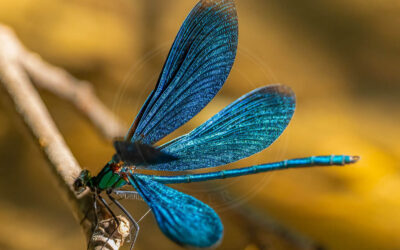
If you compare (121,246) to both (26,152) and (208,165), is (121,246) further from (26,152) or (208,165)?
(26,152)

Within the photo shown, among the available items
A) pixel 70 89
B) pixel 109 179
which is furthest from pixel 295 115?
pixel 109 179

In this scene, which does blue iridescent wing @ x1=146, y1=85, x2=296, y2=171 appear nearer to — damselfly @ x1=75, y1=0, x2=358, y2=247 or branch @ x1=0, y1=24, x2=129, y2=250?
damselfly @ x1=75, y1=0, x2=358, y2=247

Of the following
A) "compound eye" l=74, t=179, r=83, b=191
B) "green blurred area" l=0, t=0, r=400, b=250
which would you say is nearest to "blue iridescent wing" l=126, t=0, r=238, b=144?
"compound eye" l=74, t=179, r=83, b=191

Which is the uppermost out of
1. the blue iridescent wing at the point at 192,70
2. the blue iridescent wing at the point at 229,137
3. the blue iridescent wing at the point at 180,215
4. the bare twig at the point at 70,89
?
the bare twig at the point at 70,89

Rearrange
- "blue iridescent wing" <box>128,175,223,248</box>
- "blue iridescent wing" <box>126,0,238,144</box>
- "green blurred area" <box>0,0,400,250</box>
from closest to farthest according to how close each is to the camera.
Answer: "blue iridescent wing" <box>128,175,223,248</box> → "blue iridescent wing" <box>126,0,238,144</box> → "green blurred area" <box>0,0,400,250</box>

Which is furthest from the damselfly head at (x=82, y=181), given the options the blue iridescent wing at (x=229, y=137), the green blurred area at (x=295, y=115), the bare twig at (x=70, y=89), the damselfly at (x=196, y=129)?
the bare twig at (x=70, y=89)

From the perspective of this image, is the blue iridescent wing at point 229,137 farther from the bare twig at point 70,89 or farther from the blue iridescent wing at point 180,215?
the bare twig at point 70,89

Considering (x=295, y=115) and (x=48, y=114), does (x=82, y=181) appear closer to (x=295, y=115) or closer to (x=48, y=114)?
(x=48, y=114)
